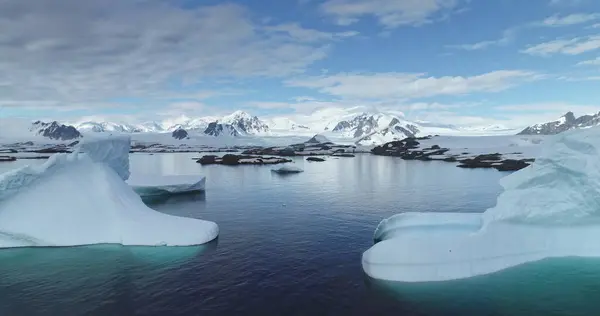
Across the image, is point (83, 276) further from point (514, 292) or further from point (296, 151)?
point (296, 151)

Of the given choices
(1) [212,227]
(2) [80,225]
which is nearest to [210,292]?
(1) [212,227]

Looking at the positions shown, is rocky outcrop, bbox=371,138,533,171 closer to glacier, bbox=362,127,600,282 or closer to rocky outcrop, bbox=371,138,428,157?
rocky outcrop, bbox=371,138,428,157

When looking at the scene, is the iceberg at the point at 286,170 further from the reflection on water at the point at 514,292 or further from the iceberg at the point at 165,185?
the reflection on water at the point at 514,292

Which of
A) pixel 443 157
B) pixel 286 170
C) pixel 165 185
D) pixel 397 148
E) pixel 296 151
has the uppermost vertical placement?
pixel 397 148

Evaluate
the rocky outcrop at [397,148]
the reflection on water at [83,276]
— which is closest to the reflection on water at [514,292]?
the reflection on water at [83,276]

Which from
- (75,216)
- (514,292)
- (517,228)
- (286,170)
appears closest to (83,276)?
(75,216)

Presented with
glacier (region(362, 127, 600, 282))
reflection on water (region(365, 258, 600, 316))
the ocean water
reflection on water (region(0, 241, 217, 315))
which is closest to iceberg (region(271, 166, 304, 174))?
the ocean water
